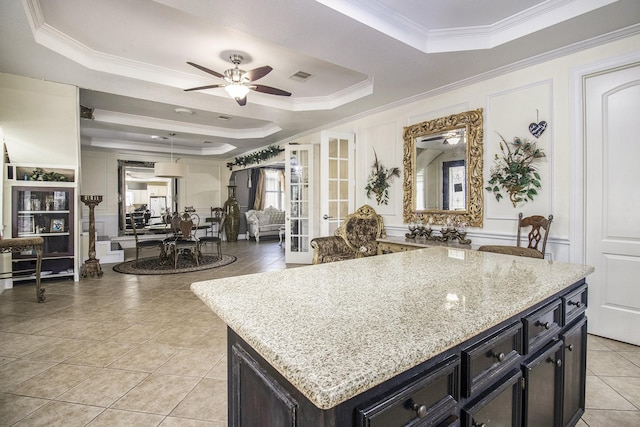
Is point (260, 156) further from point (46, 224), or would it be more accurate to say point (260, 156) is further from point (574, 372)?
point (574, 372)

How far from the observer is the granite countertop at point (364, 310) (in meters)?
0.62

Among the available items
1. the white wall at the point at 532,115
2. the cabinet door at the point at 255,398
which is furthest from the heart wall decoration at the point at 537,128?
the cabinet door at the point at 255,398

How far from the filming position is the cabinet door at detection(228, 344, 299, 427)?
72 cm

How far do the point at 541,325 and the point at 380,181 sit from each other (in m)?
3.53

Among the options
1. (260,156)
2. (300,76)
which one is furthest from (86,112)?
(300,76)

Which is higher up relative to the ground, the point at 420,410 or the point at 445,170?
the point at 445,170

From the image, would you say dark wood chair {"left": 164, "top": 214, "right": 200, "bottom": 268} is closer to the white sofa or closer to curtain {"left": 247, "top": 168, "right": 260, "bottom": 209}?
the white sofa

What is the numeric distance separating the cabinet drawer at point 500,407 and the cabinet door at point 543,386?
69 mm

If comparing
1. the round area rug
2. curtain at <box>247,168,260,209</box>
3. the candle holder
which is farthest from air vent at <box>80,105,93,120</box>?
curtain at <box>247,168,260,209</box>

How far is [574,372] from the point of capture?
153cm

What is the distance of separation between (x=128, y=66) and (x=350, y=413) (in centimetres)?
453

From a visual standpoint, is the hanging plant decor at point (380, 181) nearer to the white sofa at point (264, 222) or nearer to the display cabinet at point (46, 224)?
the display cabinet at point (46, 224)

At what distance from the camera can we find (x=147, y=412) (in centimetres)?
176

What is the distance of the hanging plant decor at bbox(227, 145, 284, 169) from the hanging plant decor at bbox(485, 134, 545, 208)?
16.2ft
